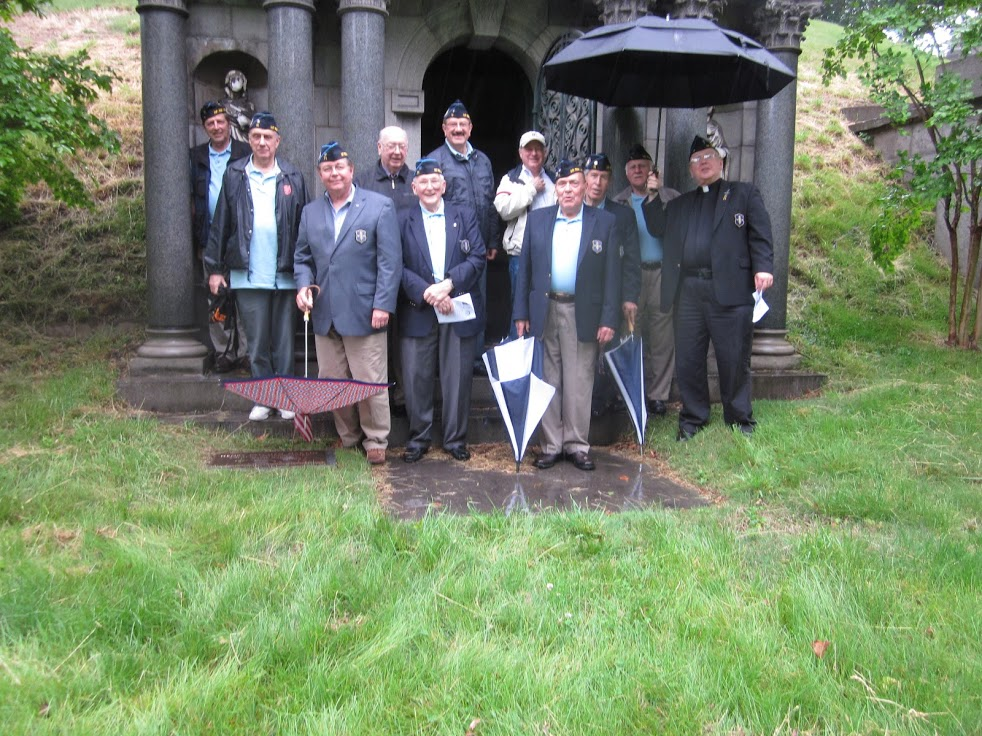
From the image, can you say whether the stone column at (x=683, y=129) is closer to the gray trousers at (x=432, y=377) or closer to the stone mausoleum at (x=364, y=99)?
the stone mausoleum at (x=364, y=99)

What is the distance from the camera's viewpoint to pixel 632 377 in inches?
247

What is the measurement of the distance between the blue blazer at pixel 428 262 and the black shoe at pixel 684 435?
1728 mm

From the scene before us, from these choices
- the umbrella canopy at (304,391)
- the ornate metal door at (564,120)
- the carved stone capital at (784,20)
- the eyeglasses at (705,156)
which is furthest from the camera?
the carved stone capital at (784,20)

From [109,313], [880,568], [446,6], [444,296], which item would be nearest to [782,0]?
[446,6]

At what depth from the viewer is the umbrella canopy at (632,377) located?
624 centimetres

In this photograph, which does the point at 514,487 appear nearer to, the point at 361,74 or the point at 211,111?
the point at 361,74

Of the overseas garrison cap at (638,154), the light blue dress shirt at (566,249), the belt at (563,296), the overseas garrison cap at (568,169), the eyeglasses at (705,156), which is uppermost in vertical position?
the overseas garrison cap at (638,154)

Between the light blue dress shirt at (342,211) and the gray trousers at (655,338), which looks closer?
the light blue dress shirt at (342,211)

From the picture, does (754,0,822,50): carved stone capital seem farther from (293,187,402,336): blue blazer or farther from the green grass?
(293,187,402,336): blue blazer

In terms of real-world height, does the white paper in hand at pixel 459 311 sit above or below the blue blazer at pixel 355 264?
below

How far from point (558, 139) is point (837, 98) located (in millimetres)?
11362

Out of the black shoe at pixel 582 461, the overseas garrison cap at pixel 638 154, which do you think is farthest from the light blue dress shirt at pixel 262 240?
the overseas garrison cap at pixel 638 154

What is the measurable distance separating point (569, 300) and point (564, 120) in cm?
268

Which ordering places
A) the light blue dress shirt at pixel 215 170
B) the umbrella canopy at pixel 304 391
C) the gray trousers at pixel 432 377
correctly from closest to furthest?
the umbrella canopy at pixel 304 391 < the gray trousers at pixel 432 377 < the light blue dress shirt at pixel 215 170
